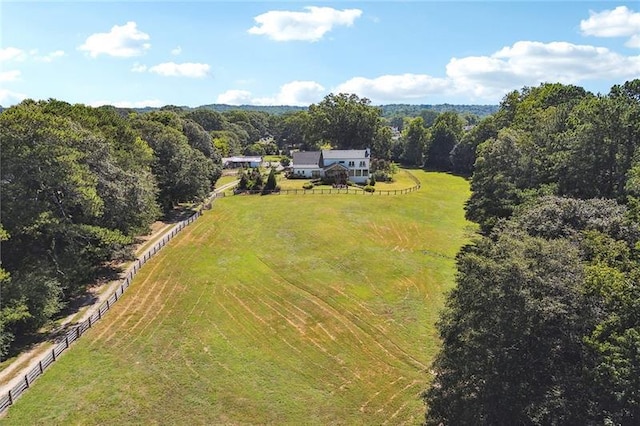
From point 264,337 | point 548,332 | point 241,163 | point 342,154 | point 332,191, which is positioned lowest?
point 264,337

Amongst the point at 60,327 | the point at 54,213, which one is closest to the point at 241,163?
the point at 54,213

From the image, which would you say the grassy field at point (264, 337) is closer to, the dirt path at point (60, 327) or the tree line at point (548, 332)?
the dirt path at point (60, 327)

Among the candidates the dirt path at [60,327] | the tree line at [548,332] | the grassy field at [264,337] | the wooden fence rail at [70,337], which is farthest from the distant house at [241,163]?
the tree line at [548,332]

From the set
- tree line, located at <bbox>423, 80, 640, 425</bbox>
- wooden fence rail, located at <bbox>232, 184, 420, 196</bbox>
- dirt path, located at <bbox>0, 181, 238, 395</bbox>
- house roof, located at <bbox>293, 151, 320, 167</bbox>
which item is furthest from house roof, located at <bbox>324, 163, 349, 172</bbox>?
tree line, located at <bbox>423, 80, 640, 425</bbox>

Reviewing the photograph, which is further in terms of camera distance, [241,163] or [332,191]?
[241,163]

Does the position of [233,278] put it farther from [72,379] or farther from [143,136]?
[143,136]

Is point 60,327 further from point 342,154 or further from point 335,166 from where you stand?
point 342,154
